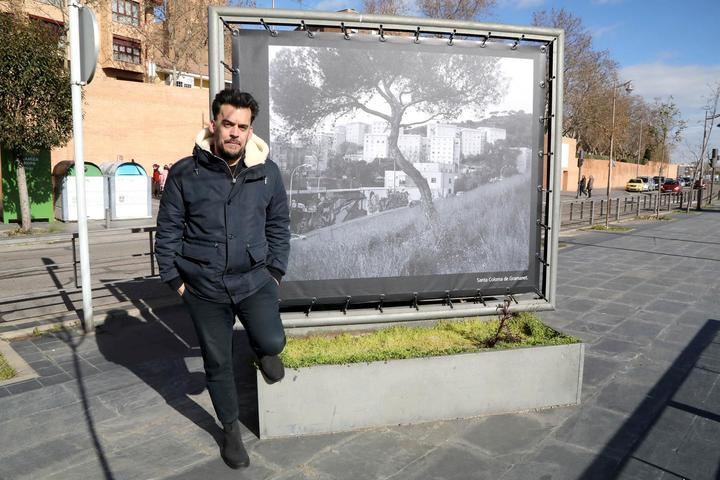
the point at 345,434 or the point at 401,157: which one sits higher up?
the point at 401,157

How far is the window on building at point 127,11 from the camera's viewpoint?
3869 cm

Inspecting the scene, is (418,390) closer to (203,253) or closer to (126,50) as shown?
(203,253)

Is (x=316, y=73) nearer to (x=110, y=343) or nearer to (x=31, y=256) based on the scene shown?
(x=110, y=343)

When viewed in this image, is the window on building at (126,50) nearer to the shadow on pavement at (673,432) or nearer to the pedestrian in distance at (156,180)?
the pedestrian in distance at (156,180)

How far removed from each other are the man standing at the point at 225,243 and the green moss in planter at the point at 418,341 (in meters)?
A: 0.41

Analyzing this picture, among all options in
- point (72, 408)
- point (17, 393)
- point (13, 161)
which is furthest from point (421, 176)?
point (13, 161)

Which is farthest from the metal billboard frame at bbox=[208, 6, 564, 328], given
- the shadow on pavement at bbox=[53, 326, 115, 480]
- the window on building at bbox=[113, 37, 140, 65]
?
the window on building at bbox=[113, 37, 140, 65]

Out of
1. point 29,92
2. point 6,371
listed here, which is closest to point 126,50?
point 29,92

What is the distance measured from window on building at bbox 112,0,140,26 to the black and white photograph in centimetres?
4015

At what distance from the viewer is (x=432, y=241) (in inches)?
166

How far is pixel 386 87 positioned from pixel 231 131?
1.39 meters

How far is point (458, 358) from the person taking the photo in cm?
360

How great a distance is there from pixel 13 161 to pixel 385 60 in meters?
16.5

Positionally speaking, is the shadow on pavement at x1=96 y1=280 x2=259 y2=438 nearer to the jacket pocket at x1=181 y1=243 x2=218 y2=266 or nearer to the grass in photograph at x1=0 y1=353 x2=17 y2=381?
the grass in photograph at x1=0 y1=353 x2=17 y2=381
